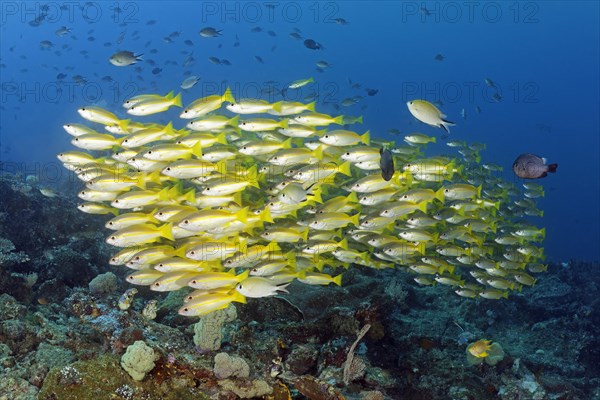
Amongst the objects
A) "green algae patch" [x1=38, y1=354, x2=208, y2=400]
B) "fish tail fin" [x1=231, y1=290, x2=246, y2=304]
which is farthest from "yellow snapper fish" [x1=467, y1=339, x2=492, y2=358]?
"green algae patch" [x1=38, y1=354, x2=208, y2=400]

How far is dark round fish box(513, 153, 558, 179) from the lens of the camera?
→ 5.45 meters

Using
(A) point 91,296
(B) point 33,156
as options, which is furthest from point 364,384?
(B) point 33,156

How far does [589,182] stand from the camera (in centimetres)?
11175

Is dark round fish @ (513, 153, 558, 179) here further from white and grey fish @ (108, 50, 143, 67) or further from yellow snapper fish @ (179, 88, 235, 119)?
white and grey fish @ (108, 50, 143, 67)

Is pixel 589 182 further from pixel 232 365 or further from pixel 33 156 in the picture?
pixel 232 365

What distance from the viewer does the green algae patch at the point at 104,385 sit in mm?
3984

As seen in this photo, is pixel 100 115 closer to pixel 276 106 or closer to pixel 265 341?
pixel 276 106

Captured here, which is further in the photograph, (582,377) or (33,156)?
(33,156)

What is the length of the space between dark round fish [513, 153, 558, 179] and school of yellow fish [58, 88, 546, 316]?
1264 millimetres

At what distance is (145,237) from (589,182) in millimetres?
132159

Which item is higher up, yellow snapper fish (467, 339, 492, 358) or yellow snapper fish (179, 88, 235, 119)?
yellow snapper fish (179, 88, 235, 119)

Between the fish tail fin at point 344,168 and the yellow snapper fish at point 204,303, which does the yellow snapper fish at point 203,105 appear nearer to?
the fish tail fin at point 344,168

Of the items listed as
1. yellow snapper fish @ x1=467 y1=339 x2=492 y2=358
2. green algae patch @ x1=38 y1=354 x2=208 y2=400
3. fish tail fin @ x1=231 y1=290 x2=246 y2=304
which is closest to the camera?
green algae patch @ x1=38 y1=354 x2=208 y2=400

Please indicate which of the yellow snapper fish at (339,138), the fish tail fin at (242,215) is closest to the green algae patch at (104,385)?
the fish tail fin at (242,215)
